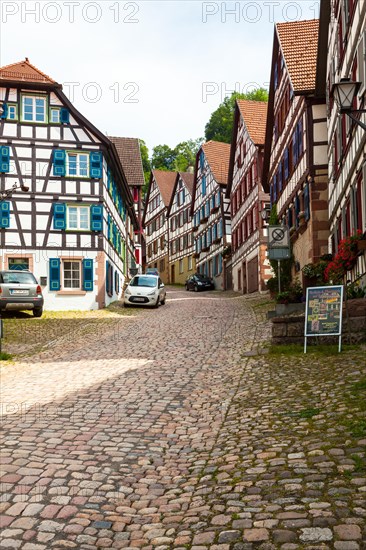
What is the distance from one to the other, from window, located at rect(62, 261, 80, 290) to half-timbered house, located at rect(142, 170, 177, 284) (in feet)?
121

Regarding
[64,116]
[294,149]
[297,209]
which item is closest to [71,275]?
[64,116]

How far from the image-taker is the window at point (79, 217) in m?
28.8

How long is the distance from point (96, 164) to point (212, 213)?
2012 cm

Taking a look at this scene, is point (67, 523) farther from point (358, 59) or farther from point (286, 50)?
point (286, 50)

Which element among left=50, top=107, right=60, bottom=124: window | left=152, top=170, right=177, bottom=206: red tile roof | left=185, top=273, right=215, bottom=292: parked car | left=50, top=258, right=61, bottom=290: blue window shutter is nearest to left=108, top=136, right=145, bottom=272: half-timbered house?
left=185, top=273, right=215, bottom=292: parked car

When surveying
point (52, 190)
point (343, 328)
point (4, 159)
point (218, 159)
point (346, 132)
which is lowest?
point (343, 328)

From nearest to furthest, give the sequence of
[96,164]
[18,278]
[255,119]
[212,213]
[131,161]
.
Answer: [18,278], [96,164], [255,119], [212,213], [131,161]

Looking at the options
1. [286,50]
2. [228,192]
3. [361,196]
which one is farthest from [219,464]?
[228,192]

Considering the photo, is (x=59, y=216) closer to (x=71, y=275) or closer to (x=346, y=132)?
(x=71, y=275)

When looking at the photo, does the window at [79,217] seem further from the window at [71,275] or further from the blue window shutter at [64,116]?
the blue window shutter at [64,116]

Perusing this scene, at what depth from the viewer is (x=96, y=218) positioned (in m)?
28.7

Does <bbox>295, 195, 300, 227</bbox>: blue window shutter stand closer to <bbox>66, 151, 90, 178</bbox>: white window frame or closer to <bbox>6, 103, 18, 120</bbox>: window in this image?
<bbox>66, 151, 90, 178</bbox>: white window frame

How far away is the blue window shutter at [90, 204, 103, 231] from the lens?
28.6 m

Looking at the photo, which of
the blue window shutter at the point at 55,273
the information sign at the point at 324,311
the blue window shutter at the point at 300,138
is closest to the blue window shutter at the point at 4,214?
the blue window shutter at the point at 55,273
